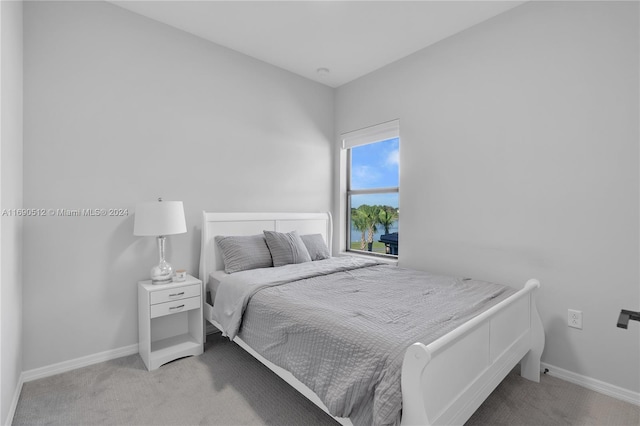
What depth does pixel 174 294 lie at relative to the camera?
2.38 meters

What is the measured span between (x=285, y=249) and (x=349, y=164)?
67.1 inches

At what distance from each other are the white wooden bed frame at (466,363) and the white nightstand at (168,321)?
21 centimetres

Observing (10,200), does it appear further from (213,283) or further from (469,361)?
(469,361)

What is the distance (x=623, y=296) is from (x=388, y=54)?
2.71 m

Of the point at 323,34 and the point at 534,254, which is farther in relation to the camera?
the point at 323,34

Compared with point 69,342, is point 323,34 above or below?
above

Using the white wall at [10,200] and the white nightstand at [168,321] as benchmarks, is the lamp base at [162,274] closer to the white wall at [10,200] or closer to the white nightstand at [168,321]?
the white nightstand at [168,321]

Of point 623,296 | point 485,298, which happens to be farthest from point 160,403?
point 623,296

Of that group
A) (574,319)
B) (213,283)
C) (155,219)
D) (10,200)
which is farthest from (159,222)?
(574,319)

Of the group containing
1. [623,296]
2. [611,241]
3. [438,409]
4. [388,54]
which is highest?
[388,54]

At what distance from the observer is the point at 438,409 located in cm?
129

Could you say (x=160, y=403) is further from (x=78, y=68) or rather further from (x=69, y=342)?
(x=78, y=68)

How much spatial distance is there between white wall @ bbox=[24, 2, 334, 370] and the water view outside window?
1.31m

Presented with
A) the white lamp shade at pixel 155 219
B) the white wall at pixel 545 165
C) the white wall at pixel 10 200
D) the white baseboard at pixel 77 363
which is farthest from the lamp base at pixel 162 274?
the white wall at pixel 545 165
